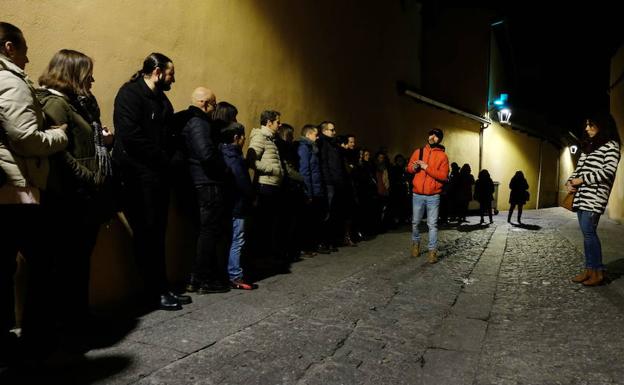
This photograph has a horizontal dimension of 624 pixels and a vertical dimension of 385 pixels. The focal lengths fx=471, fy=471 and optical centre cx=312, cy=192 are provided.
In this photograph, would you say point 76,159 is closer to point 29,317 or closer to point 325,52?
point 29,317

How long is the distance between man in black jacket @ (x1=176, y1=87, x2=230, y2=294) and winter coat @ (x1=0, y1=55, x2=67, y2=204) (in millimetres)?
1678

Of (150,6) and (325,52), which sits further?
(325,52)

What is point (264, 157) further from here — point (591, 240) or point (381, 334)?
point (591, 240)

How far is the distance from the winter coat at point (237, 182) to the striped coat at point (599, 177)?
3.68 meters

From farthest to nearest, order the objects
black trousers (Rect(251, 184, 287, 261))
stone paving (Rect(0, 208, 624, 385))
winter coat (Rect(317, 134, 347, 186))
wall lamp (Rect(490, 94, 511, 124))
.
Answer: wall lamp (Rect(490, 94, 511, 124)) < winter coat (Rect(317, 134, 347, 186)) < black trousers (Rect(251, 184, 287, 261)) < stone paving (Rect(0, 208, 624, 385))

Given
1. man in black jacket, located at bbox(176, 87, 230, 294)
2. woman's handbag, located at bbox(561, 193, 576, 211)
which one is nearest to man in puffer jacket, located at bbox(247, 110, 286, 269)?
man in black jacket, located at bbox(176, 87, 230, 294)

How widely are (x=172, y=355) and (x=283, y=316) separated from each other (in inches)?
43.6

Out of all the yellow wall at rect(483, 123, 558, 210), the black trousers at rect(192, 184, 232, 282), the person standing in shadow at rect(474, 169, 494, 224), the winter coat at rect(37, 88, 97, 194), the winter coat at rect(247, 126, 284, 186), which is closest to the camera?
the winter coat at rect(37, 88, 97, 194)

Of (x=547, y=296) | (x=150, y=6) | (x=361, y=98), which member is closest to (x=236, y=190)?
(x=150, y=6)

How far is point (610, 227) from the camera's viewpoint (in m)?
11.9

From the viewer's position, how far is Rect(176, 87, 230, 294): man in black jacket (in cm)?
432

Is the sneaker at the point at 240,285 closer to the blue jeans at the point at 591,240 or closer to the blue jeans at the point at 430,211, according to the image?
the blue jeans at the point at 430,211

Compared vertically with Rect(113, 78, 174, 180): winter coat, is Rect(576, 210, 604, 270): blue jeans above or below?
below

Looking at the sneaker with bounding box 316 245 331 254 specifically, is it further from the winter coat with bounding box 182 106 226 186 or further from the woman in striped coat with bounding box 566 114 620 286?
the woman in striped coat with bounding box 566 114 620 286
